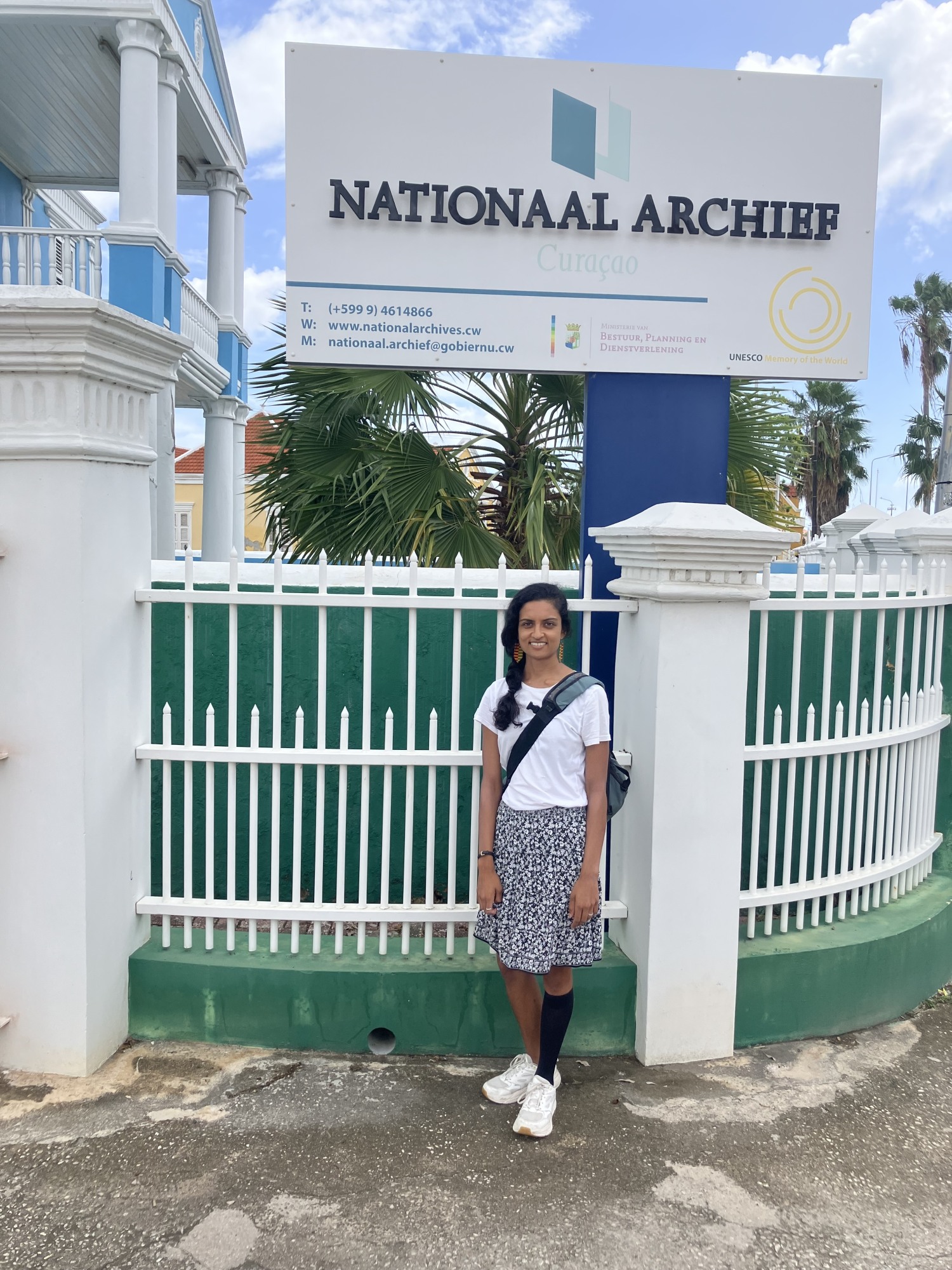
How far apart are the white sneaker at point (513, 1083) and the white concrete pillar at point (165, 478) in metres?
7.68

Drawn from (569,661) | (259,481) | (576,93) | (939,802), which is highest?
(576,93)

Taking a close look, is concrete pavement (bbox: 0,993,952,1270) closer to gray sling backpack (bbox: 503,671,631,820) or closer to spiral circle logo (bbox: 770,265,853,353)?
gray sling backpack (bbox: 503,671,631,820)

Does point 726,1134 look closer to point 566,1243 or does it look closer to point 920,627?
point 566,1243

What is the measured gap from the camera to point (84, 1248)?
2469 mm

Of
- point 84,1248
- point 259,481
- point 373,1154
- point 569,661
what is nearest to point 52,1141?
point 84,1248

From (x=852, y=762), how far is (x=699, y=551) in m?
1.26

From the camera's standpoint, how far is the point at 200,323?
1197 centimetres

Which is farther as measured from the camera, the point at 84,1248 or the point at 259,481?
the point at 259,481

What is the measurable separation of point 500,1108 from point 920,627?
267 cm

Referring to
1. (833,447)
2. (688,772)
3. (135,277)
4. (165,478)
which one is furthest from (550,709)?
(833,447)

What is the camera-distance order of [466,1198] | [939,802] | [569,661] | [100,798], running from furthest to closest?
[939,802] < [569,661] < [100,798] < [466,1198]

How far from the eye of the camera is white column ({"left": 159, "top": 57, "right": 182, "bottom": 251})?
386 inches

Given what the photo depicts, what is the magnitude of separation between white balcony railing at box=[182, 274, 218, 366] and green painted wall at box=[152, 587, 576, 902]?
690cm

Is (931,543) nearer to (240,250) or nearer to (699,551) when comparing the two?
(699,551)
